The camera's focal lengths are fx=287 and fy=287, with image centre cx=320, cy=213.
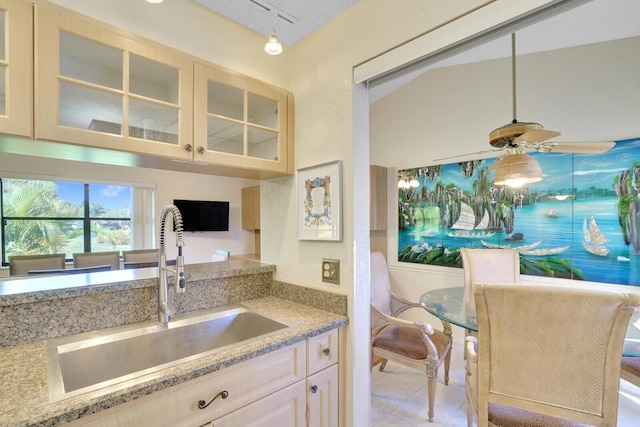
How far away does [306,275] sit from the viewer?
5.04 feet

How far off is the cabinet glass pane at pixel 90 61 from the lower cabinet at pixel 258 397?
109cm

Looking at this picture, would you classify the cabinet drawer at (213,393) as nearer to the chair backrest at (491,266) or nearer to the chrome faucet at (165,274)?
the chrome faucet at (165,274)

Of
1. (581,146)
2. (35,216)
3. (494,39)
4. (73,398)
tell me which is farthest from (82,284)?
(35,216)

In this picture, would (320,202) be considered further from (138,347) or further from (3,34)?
(3,34)

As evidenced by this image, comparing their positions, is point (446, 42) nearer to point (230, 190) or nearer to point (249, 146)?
point (249, 146)

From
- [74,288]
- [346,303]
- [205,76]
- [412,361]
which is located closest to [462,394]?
[412,361]

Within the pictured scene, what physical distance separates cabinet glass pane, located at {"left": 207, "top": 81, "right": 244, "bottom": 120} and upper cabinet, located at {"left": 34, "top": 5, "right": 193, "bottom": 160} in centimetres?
10

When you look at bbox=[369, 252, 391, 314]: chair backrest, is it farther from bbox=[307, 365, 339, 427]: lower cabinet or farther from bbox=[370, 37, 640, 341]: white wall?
bbox=[307, 365, 339, 427]: lower cabinet

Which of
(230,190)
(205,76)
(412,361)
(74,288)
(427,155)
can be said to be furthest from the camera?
(230,190)

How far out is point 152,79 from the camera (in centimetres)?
118

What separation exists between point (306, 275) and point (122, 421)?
919mm

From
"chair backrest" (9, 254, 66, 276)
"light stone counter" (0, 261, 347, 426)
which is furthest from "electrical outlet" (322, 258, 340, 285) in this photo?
"chair backrest" (9, 254, 66, 276)

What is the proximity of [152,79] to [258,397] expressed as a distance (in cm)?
131

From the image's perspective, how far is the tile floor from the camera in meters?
1.92
